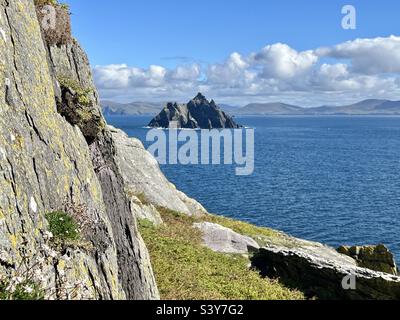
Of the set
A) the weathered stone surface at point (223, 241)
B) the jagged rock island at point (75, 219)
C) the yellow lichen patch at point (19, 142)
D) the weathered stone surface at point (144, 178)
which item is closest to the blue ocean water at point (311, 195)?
the weathered stone surface at point (144, 178)

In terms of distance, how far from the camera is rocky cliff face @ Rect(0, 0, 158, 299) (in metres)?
8.35

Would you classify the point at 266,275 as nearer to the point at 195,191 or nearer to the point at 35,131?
the point at 35,131

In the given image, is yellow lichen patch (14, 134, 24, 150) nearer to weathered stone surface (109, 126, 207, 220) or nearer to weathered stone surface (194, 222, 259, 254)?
weathered stone surface (194, 222, 259, 254)

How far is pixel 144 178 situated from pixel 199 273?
1952 centimetres

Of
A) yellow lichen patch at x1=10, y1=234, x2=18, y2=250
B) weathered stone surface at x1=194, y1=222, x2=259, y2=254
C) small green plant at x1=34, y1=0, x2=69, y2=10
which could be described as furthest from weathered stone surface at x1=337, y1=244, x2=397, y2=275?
yellow lichen patch at x1=10, y1=234, x2=18, y2=250

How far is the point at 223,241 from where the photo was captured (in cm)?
3023

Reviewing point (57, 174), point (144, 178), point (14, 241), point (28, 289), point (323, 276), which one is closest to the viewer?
point (28, 289)

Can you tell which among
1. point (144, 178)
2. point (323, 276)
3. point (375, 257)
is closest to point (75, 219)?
point (323, 276)

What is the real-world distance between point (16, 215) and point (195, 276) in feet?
43.5

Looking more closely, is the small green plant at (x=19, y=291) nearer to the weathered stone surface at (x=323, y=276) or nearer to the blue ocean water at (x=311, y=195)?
the weathered stone surface at (x=323, y=276)

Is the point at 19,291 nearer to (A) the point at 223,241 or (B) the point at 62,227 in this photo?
(B) the point at 62,227

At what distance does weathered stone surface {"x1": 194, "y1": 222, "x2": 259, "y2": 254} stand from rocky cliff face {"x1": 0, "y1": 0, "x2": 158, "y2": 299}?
1399 cm

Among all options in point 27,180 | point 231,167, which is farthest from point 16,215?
point 231,167

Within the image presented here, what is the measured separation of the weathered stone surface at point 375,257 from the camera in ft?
115
